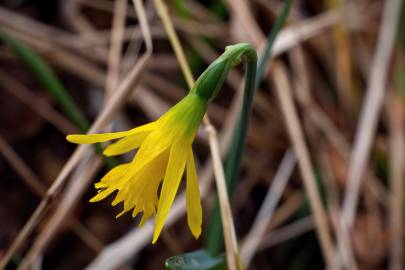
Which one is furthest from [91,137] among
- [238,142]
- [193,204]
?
[238,142]

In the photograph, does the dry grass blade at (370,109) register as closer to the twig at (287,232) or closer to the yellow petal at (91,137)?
the twig at (287,232)

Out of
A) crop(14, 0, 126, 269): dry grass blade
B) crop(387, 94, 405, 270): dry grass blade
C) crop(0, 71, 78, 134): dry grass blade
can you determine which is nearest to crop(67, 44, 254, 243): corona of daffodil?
crop(14, 0, 126, 269): dry grass blade

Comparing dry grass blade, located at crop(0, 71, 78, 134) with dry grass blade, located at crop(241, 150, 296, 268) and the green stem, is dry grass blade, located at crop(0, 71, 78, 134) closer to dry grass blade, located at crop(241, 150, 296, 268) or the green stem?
dry grass blade, located at crop(241, 150, 296, 268)

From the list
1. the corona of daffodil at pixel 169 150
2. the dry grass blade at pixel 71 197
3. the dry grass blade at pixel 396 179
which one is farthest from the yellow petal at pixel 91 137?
the dry grass blade at pixel 396 179

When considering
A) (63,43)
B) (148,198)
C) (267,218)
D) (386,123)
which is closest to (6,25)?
(63,43)

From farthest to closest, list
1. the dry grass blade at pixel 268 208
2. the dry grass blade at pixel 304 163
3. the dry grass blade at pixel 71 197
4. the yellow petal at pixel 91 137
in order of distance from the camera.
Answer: the dry grass blade at pixel 268 208, the dry grass blade at pixel 304 163, the dry grass blade at pixel 71 197, the yellow petal at pixel 91 137

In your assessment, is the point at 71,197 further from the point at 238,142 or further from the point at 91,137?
the point at 91,137

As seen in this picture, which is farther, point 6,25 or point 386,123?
point 386,123

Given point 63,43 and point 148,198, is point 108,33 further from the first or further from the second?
point 148,198
